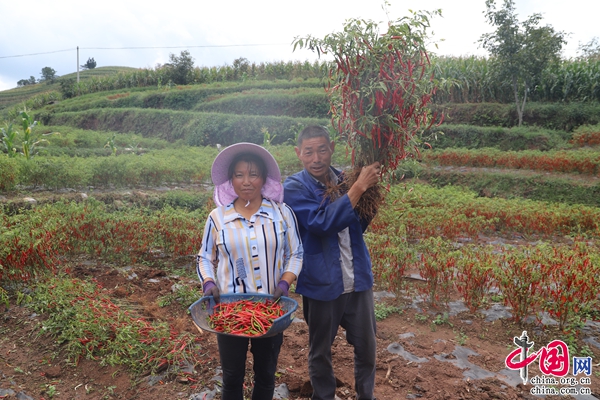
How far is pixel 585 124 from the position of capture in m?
15.0

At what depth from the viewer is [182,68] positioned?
30.5 m

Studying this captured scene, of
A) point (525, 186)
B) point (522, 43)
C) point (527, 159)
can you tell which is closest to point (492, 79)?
point (522, 43)

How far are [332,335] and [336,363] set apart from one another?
887mm

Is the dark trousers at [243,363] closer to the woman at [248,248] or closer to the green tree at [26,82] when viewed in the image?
the woman at [248,248]

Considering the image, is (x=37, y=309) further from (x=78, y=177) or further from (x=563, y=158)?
(x=563, y=158)

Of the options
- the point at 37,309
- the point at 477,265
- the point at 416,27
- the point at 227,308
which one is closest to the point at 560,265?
the point at 477,265

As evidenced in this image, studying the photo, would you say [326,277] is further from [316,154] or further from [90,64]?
[90,64]

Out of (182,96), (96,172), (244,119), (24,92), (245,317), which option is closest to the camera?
(245,317)

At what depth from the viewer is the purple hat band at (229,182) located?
2.27 m

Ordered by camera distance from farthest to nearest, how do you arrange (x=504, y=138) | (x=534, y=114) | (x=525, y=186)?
(x=534, y=114)
(x=504, y=138)
(x=525, y=186)

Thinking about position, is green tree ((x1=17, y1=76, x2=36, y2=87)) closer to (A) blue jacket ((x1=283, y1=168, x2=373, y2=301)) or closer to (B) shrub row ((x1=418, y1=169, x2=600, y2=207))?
(B) shrub row ((x1=418, y1=169, x2=600, y2=207))

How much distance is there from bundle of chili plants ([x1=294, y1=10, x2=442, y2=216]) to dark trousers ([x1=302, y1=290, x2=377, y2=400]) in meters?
0.52

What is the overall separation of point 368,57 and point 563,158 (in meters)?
11.1

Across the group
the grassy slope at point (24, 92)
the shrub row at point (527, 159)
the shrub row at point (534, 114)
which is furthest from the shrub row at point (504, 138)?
the grassy slope at point (24, 92)
